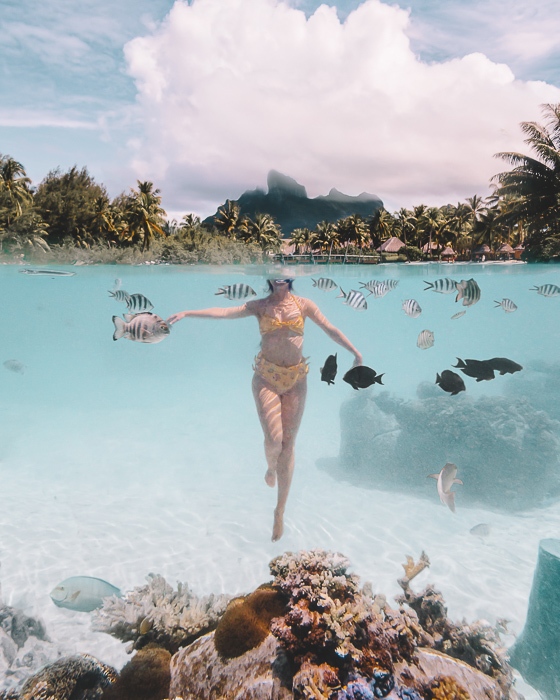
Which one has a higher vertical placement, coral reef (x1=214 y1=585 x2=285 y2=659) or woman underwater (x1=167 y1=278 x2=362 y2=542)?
woman underwater (x1=167 y1=278 x2=362 y2=542)

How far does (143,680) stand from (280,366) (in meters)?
2.66

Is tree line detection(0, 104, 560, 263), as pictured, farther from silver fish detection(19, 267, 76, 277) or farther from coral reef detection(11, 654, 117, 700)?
coral reef detection(11, 654, 117, 700)

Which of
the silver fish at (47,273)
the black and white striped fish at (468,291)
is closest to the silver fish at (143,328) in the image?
the black and white striped fish at (468,291)

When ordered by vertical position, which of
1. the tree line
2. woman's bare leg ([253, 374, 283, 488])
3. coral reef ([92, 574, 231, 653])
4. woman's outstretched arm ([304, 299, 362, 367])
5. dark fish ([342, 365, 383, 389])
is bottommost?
coral reef ([92, 574, 231, 653])

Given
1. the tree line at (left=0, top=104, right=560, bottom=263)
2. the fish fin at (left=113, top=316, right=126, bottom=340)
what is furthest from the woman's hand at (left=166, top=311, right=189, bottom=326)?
the tree line at (left=0, top=104, right=560, bottom=263)

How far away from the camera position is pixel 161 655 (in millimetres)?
3104

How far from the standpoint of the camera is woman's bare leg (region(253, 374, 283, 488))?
4.24 meters

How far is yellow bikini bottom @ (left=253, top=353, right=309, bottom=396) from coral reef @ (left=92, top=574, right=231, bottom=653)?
1909mm

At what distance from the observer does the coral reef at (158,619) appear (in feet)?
11.1

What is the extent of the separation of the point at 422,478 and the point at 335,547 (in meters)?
3.32

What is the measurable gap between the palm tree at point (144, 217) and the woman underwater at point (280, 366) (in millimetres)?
32995

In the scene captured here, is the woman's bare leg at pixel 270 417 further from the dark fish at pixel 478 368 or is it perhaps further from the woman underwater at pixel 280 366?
the dark fish at pixel 478 368

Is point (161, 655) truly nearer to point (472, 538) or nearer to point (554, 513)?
point (472, 538)

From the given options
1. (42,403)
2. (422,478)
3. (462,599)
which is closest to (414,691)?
(462,599)
